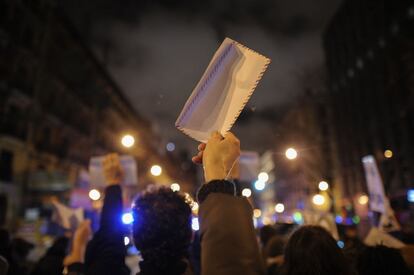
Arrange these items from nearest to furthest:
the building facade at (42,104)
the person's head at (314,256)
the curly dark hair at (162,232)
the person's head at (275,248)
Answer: the curly dark hair at (162,232), the person's head at (314,256), the person's head at (275,248), the building facade at (42,104)

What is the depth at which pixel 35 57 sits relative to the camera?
30.9 metres

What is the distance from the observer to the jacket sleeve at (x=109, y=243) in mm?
Answer: 2762

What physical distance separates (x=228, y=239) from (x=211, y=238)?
70 mm

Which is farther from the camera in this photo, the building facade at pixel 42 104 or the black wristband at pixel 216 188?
the building facade at pixel 42 104

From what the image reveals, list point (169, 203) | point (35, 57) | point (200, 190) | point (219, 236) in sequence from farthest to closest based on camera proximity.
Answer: point (35, 57) < point (169, 203) < point (200, 190) < point (219, 236)

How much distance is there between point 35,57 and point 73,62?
8114 millimetres

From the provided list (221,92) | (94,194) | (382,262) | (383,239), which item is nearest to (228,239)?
(221,92)

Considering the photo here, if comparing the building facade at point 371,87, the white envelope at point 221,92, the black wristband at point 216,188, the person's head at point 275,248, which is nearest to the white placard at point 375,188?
the person's head at point 275,248

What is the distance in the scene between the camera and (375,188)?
7367mm

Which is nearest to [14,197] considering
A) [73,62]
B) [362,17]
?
[73,62]

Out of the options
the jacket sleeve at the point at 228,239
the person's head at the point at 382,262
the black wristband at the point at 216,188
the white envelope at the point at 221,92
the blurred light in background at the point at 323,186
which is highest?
the blurred light in background at the point at 323,186

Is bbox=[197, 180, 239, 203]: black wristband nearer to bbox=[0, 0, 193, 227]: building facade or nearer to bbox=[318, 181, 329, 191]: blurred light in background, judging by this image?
bbox=[318, 181, 329, 191]: blurred light in background

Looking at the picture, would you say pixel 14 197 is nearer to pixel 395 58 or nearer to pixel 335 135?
pixel 395 58

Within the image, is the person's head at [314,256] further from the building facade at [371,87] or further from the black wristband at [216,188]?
the building facade at [371,87]
